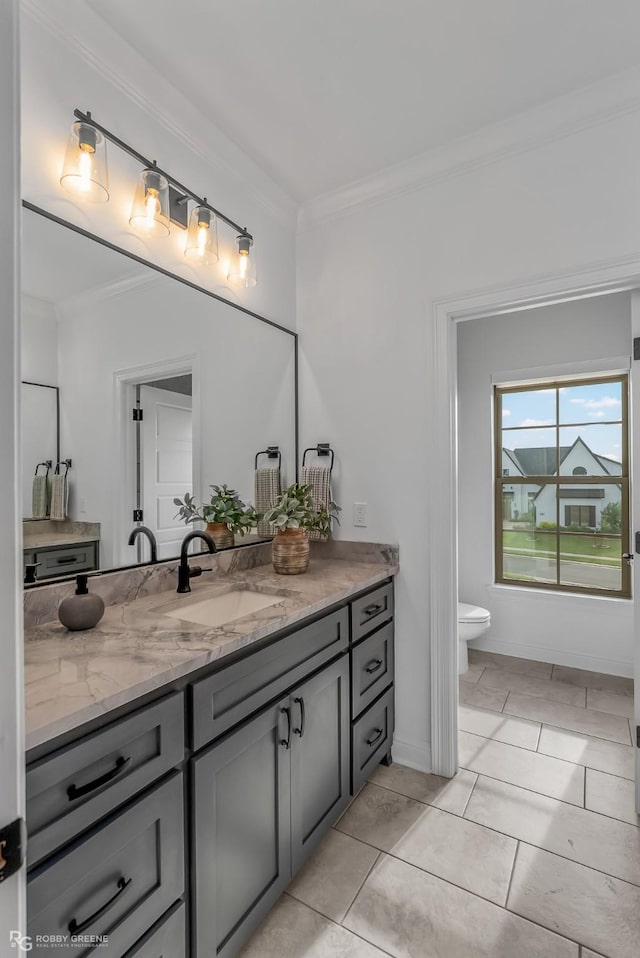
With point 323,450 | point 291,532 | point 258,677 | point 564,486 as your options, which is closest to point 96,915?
point 258,677

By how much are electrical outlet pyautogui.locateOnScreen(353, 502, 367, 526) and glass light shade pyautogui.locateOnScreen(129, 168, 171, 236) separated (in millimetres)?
1427

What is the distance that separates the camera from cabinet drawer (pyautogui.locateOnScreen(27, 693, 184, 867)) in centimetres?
83

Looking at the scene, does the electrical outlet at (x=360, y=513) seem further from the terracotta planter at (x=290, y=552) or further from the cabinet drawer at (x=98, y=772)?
the cabinet drawer at (x=98, y=772)

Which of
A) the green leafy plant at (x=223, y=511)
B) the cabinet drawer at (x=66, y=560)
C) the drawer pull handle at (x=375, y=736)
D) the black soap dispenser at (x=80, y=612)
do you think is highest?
the green leafy plant at (x=223, y=511)

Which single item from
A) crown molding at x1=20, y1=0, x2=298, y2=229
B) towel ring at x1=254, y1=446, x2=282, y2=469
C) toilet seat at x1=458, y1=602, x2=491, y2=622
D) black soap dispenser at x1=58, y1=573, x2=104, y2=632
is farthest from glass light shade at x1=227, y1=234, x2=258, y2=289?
toilet seat at x1=458, y1=602, x2=491, y2=622

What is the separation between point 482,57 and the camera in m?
1.65

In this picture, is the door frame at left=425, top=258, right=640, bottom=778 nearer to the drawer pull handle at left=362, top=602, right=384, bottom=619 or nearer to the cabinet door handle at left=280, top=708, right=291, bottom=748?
the drawer pull handle at left=362, top=602, right=384, bottom=619

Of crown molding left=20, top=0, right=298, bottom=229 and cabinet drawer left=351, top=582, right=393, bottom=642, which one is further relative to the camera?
cabinet drawer left=351, top=582, right=393, bottom=642

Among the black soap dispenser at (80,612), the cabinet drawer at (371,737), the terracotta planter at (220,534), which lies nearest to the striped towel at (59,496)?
the black soap dispenser at (80,612)

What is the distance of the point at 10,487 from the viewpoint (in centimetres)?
54

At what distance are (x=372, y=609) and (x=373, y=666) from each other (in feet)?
0.80

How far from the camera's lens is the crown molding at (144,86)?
143 centimetres

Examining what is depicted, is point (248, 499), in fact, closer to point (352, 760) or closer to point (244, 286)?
point (244, 286)

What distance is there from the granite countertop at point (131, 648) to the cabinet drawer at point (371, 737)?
569mm
